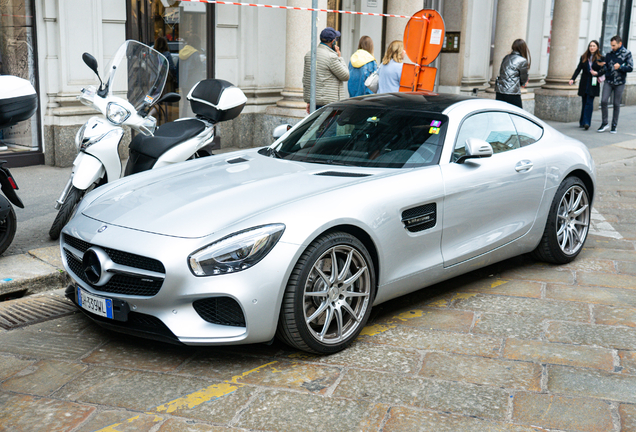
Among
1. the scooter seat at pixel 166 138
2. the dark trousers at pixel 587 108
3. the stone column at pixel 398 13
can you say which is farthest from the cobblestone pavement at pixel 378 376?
the dark trousers at pixel 587 108

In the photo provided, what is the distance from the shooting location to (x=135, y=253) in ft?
11.8

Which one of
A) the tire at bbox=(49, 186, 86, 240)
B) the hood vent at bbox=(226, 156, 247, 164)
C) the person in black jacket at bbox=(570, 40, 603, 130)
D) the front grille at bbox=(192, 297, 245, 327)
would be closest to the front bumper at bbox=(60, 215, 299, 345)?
the front grille at bbox=(192, 297, 245, 327)

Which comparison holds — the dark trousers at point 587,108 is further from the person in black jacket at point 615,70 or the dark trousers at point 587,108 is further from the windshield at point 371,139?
the windshield at point 371,139

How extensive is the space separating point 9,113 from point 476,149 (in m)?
3.24

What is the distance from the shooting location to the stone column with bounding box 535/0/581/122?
54.0ft

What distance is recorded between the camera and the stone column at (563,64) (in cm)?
1647

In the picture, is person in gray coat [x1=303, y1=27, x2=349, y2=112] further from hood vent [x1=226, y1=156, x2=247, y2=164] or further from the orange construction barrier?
hood vent [x1=226, y1=156, x2=247, y2=164]

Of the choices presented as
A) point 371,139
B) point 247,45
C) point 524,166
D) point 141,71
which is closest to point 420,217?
point 371,139

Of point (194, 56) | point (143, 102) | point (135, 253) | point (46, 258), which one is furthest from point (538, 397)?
point (194, 56)

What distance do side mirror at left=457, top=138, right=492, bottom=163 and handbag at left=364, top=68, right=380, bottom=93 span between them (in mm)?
4885

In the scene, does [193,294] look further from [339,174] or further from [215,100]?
[215,100]

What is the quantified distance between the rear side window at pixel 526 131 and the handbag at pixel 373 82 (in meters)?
4.05

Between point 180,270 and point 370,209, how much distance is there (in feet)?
3.72

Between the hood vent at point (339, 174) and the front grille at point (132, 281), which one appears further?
the hood vent at point (339, 174)
